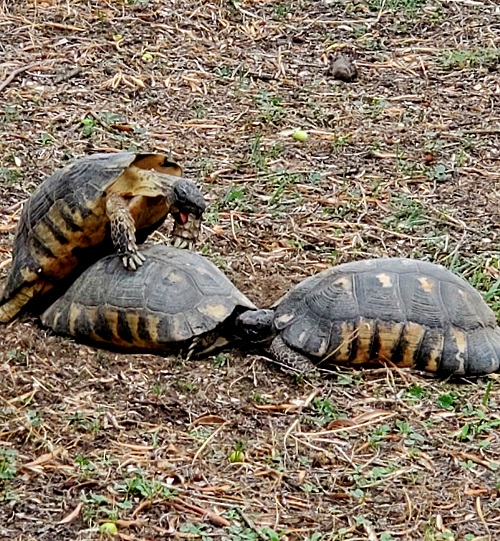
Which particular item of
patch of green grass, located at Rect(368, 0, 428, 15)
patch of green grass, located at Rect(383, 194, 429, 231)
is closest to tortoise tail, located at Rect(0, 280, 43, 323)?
patch of green grass, located at Rect(383, 194, 429, 231)

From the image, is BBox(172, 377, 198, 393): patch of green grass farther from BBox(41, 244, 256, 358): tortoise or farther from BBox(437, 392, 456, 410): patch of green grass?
BBox(437, 392, 456, 410): patch of green grass

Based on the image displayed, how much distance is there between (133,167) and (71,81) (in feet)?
9.21

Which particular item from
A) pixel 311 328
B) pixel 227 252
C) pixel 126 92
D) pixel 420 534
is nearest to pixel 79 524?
pixel 420 534

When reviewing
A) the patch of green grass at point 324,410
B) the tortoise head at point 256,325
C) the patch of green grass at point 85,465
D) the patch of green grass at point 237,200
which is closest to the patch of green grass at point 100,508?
the patch of green grass at point 85,465

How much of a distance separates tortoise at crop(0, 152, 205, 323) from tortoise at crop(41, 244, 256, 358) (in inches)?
4.6

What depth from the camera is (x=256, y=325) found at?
5.03 m

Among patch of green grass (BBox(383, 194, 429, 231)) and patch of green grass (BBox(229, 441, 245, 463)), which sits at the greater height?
patch of green grass (BBox(383, 194, 429, 231))

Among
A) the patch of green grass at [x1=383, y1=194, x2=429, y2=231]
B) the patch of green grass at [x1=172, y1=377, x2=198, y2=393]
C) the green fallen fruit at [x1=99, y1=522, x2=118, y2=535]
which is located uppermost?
the patch of green grass at [x1=383, y1=194, x2=429, y2=231]

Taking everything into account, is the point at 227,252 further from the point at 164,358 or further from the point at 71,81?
the point at 71,81

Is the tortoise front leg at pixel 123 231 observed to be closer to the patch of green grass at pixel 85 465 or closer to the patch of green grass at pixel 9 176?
the patch of green grass at pixel 85 465

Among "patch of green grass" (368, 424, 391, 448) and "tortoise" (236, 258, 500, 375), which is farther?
"tortoise" (236, 258, 500, 375)

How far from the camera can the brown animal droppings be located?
8148 millimetres

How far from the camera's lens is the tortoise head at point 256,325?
5039 millimetres

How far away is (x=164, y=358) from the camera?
5.01m
